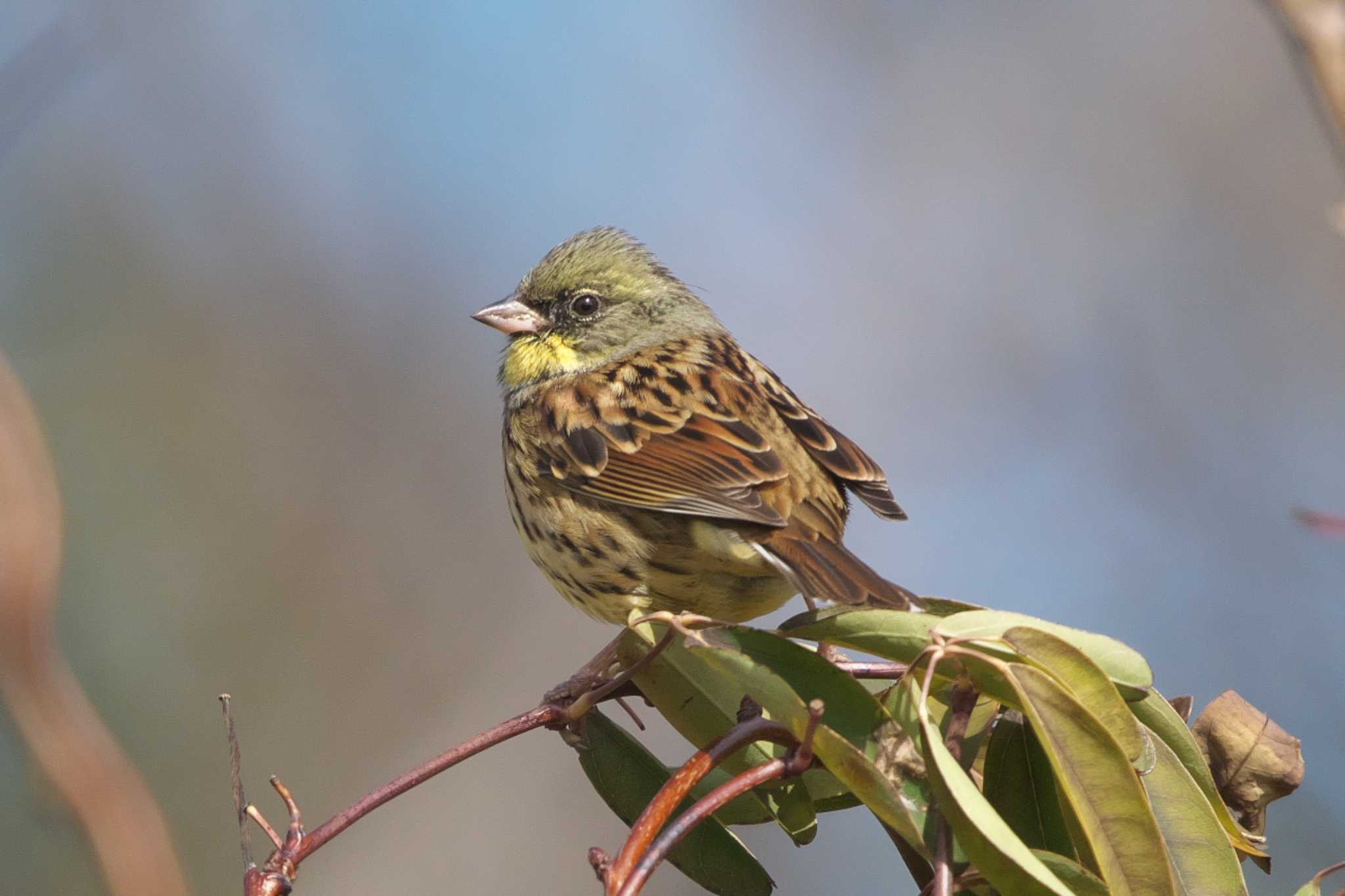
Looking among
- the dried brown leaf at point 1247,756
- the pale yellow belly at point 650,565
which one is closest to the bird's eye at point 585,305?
the pale yellow belly at point 650,565

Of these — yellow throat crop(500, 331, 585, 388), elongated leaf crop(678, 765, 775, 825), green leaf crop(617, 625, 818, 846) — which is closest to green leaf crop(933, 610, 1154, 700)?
green leaf crop(617, 625, 818, 846)

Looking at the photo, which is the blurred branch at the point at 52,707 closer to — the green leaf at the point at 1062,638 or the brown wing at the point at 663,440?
the green leaf at the point at 1062,638

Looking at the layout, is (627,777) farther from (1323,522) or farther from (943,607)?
(1323,522)

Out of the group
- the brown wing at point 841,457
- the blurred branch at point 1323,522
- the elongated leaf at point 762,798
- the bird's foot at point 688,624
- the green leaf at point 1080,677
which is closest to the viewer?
the blurred branch at point 1323,522

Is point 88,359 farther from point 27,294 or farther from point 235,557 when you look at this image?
point 235,557

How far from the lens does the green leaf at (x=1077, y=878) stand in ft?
5.59

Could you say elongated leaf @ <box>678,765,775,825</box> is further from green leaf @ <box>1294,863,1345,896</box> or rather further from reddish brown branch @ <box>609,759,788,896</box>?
green leaf @ <box>1294,863,1345,896</box>

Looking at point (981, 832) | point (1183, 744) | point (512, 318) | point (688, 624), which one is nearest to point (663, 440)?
point (512, 318)

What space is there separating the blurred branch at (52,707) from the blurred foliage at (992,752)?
0.68 meters

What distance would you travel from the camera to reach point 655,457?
11.0ft

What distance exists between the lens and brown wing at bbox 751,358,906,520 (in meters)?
3.28

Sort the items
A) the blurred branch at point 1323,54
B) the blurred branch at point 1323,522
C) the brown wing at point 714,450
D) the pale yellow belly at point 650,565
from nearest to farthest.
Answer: the blurred branch at point 1323,54, the blurred branch at point 1323,522, the brown wing at point 714,450, the pale yellow belly at point 650,565

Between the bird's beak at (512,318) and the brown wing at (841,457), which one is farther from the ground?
the bird's beak at (512,318)

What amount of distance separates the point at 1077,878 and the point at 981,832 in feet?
0.57
